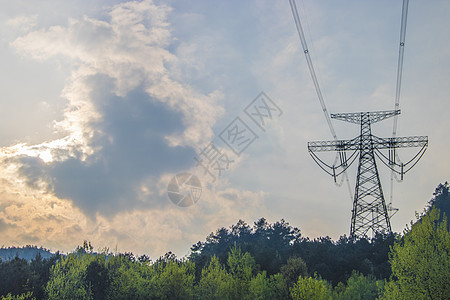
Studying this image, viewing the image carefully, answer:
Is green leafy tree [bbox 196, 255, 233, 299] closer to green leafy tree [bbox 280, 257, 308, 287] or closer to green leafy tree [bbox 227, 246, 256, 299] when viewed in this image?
green leafy tree [bbox 227, 246, 256, 299]

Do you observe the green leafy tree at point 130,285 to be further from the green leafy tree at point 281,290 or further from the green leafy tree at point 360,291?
the green leafy tree at point 360,291

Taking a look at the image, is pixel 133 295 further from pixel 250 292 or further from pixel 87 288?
pixel 250 292

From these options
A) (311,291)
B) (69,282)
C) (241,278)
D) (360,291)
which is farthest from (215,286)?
(69,282)

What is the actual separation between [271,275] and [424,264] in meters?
28.5

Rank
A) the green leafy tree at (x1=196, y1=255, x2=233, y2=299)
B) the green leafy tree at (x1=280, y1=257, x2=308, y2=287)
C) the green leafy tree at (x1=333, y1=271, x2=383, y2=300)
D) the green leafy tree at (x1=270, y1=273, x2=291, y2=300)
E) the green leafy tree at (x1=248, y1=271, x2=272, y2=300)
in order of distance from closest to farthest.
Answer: the green leafy tree at (x1=270, y1=273, x2=291, y2=300) → the green leafy tree at (x1=280, y1=257, x2=308, y2=287) → the green leafy tree at (x1=333, y1=271, x2=383, y2=300) → the green leafy tree at (x1=248, y1=271, x2=272, y2=300) → the green leafy tree at (x1=196, y1=255, x2=233, y2=299)

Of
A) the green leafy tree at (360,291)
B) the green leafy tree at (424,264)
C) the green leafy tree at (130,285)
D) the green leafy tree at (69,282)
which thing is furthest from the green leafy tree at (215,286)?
the green leafy tree at (424,264)

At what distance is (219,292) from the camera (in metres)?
45.6

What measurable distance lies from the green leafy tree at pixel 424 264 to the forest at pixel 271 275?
56 mm

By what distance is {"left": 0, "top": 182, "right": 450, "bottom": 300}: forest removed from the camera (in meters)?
24.7

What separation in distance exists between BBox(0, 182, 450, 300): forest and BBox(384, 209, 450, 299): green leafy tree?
0.18 ft

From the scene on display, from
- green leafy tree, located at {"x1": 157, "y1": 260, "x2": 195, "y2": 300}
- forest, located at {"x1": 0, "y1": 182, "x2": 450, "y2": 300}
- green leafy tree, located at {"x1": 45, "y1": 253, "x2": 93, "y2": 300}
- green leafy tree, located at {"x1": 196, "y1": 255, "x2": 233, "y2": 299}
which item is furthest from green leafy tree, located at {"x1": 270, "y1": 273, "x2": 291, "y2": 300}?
green leafy tree, located at {"x1": 45, "y1": 253, "x2": 93, "y2": 300}

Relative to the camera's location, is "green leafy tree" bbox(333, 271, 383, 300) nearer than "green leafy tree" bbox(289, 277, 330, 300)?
No

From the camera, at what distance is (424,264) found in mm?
23891

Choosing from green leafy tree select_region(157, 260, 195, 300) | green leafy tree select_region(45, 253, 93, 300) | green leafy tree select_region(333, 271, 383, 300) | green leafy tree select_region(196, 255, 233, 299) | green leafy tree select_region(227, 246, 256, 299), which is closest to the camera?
green leafy tree select_region(333, 271, 383, 300)
